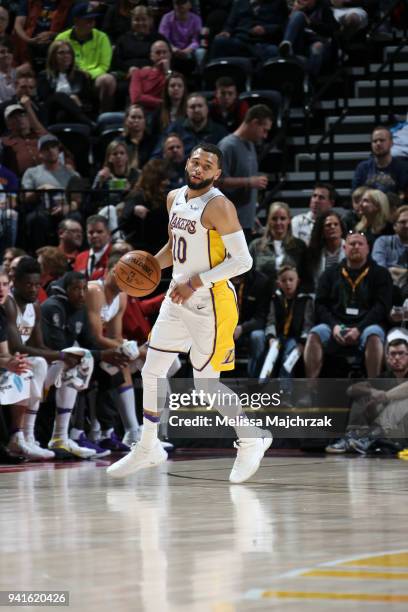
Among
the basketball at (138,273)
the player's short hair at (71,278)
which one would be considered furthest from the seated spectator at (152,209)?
the basketball at (138,273)

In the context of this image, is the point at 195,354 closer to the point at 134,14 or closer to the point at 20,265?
the point at 20,265

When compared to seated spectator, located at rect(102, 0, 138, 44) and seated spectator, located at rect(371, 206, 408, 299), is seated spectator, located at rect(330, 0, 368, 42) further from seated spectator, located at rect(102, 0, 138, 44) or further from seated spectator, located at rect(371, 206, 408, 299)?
seated spectator, located at rect(371, 206, 408, 299)

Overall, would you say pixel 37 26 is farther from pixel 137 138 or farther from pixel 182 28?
pixel 137 138

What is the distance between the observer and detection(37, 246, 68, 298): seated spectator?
1144cm

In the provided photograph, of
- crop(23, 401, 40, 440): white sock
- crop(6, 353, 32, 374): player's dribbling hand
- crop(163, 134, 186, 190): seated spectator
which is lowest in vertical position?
crop(23, 401, 40, 440): white sock

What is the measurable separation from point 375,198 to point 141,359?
8.87 ft

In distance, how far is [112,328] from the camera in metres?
11.1

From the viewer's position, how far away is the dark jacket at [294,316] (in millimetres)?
11273

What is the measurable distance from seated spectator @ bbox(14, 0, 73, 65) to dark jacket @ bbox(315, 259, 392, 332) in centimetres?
694

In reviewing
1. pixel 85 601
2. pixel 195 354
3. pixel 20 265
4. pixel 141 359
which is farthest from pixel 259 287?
pixel 85 601

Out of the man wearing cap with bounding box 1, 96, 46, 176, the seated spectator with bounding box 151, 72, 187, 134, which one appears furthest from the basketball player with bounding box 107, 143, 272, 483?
the man wearing cap with bounding box 1, 96, 46, 176

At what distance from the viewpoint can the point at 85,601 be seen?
3.81 meters

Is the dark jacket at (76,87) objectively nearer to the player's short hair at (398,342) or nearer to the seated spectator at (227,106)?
the seated spectator at (227,106)

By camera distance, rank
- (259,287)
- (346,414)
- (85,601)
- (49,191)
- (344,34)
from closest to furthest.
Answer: (85,601) < (346,414) < (259,287) < (49,191) < (344,34)
